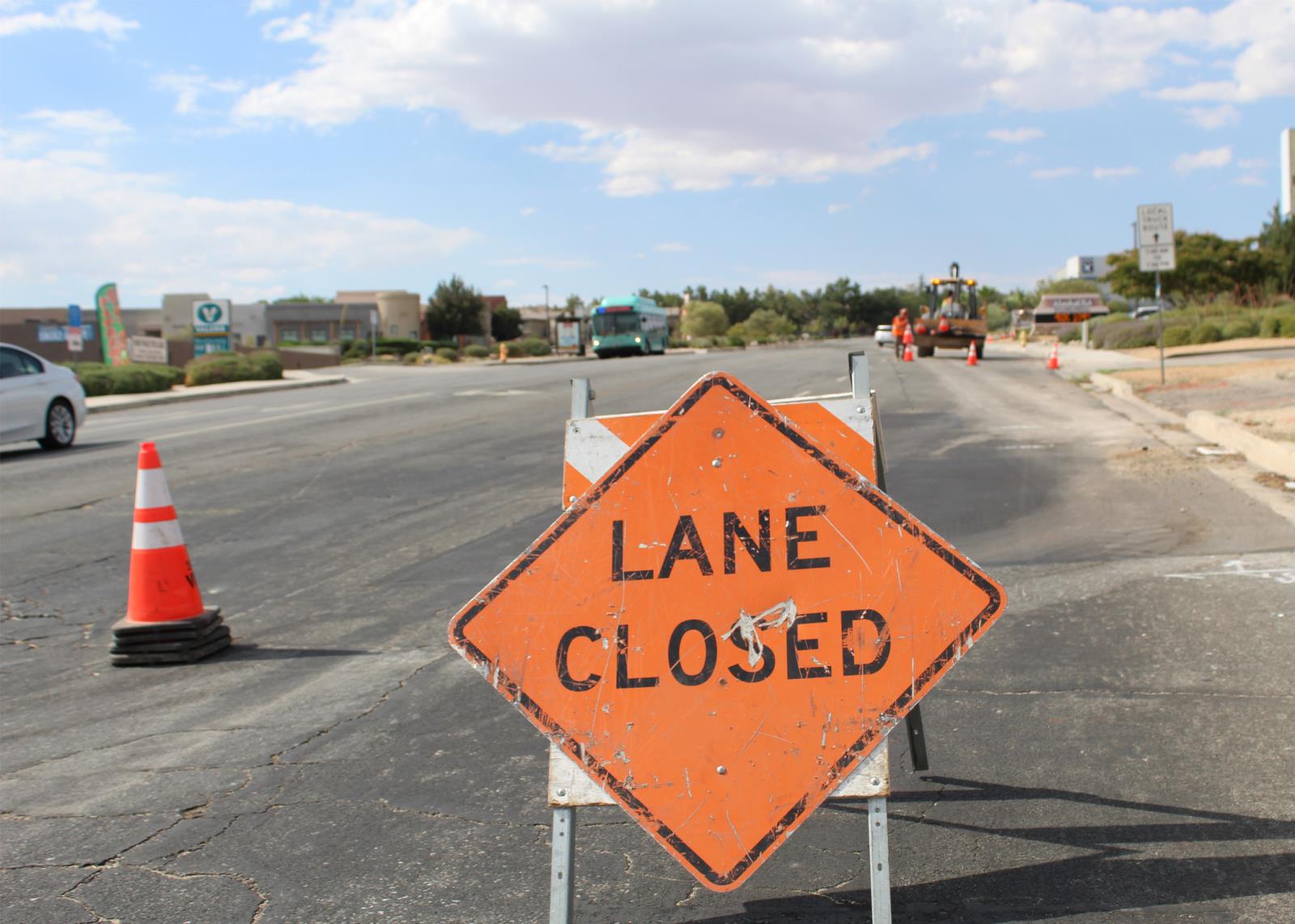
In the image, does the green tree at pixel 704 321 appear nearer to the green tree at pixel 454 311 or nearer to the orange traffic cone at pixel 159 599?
the green tree at pixel 454 311

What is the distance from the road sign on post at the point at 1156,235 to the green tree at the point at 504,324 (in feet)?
307

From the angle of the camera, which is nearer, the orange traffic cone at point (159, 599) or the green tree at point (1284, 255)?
the orange traffic cone at point (159, 599)

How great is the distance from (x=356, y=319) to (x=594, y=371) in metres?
67.7

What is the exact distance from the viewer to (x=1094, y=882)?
11.6 ft

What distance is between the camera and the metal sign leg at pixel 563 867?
300 cm

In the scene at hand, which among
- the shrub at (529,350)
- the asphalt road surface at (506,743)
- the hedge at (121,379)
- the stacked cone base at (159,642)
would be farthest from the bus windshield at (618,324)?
the stacked cone base at (159,642)

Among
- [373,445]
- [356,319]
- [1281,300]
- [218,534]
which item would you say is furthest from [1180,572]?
[356,319]

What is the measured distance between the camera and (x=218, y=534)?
388 inches

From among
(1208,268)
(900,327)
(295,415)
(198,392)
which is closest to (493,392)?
(295,415)

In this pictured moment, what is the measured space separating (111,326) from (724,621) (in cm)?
4192

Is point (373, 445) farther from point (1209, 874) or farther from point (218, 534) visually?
point (1209, 874)

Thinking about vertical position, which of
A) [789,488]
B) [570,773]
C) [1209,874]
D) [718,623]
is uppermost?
[789,488]

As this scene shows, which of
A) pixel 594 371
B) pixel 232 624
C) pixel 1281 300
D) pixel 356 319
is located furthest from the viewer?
pixel 356 319

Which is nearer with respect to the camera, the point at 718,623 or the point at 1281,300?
the point at 718,623
